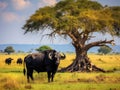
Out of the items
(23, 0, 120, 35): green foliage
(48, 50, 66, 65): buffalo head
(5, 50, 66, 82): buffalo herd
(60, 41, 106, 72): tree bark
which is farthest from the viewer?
(60, 41, 106, 72): tree bark

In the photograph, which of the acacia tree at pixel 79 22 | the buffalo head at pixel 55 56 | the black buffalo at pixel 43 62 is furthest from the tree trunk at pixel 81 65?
the buffalo head at pixel 55 56

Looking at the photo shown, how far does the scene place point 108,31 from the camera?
128 feet

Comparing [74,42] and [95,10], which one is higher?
[95,10]

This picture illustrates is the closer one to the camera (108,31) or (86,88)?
(86,88)

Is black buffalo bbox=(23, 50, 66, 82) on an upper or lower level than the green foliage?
lower

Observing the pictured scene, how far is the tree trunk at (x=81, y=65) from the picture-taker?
3845 centimetres

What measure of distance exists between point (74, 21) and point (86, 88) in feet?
54.5

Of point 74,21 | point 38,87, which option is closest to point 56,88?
point 38,87

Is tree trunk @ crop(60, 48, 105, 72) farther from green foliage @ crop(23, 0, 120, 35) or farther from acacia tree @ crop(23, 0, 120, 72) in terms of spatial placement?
green foliage @ crop(23, 0, 120, 35)

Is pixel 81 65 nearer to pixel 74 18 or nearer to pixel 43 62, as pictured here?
pixel 74 18

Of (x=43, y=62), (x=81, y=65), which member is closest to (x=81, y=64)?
(x=81, y=65)

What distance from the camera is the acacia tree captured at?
3769cm

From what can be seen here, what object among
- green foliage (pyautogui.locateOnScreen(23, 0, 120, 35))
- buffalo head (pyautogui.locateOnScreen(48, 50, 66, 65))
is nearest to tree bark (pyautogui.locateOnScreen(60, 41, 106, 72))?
green foliage (pyautogui.locateOnScreen(23, 0, 120, 35))

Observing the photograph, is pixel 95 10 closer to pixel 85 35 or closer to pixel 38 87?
pixel 85 35
